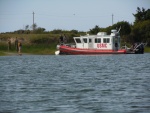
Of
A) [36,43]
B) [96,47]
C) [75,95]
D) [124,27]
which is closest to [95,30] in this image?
[124,27]

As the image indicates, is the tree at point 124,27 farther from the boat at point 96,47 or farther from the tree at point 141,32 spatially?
the boat at point 96,47

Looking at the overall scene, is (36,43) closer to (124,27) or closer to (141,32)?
(124,27)

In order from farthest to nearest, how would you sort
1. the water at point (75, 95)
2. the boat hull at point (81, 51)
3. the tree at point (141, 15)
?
the tree at point (141, 15) < the boat hull at point (81, 51) < the water at point (75, 95)

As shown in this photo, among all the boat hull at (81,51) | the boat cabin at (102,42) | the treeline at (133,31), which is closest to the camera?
the boat hull at (81,51)

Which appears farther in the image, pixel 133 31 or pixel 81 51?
pixel 133 31

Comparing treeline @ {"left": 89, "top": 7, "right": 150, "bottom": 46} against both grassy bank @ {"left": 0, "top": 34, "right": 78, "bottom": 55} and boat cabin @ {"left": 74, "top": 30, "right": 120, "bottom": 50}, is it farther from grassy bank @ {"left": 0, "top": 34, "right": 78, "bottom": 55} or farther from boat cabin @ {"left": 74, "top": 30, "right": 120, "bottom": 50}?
boat cabin @ {"left": 74, "top": 30, "right": 120, "bottom": 50}

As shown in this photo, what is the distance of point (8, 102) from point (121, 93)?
427 centimetres

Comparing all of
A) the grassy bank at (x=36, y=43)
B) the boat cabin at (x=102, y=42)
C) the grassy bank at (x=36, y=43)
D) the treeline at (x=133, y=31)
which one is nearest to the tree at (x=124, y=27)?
the treeline at (x=133, y=31)

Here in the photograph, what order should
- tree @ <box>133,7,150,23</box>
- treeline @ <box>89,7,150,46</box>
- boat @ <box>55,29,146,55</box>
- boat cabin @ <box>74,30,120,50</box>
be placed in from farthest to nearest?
tree @ <box>133,7,150,23</box> → treeline @ <box>89,7,150,46</box> → boat cabin @ <box>74,30,120,50</box> → boat @ <box>55,29,146,55</box>

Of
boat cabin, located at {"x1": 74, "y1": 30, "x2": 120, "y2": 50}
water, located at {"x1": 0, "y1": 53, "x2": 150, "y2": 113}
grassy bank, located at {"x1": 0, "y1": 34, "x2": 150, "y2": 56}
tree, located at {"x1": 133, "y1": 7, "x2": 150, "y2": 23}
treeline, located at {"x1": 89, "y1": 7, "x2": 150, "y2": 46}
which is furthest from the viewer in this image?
tree, located at {"x1": 133, "y1": 7, "x2": 150, "y2": 23}

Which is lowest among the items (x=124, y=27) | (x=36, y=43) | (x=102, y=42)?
(x=36, y=43)

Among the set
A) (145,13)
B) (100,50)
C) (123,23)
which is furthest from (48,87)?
(145,13)

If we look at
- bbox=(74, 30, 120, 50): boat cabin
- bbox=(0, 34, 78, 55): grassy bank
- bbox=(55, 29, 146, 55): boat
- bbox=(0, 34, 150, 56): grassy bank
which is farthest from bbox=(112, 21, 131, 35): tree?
bbox=(74, 30, 120, 50): boat cabin

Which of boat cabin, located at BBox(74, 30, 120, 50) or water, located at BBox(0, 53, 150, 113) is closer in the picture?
water, located at BBox(0, 53, 150, 113)
